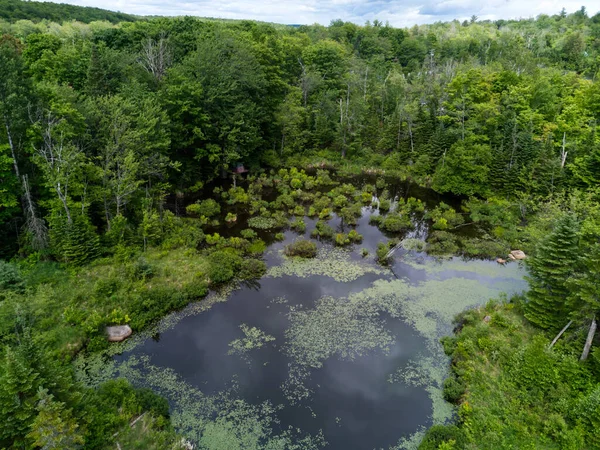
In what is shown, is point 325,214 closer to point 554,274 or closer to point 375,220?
point 375,220

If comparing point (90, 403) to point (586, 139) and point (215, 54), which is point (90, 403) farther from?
point (586, 139)

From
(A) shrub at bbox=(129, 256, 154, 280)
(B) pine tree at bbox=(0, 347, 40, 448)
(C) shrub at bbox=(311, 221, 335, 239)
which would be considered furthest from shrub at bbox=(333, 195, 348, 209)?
(B) pine tree at bbox=(0, 347, 40, 448)

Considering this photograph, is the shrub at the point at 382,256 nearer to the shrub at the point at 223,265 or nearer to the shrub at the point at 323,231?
the shrub at the point at 323,231

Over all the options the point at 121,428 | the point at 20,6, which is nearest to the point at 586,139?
the point at 121,428

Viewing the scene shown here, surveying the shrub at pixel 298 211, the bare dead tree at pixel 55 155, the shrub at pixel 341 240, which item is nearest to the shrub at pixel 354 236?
the shrub at pixel 341 240

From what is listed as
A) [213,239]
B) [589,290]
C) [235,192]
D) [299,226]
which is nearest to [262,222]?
[299,226]

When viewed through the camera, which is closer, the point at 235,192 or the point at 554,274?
the point at 554,274
